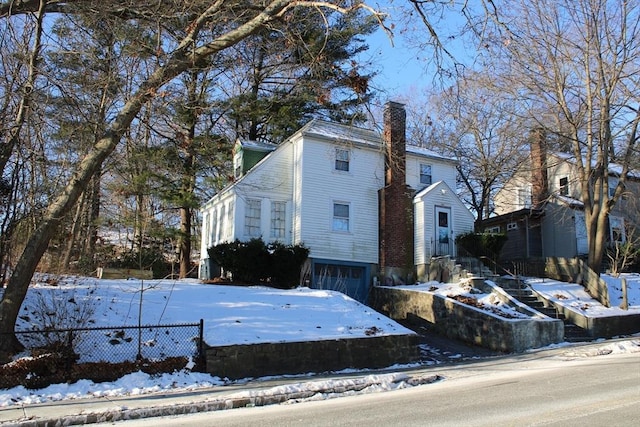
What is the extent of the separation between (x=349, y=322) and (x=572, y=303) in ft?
29.5

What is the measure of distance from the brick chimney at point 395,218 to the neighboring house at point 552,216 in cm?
692

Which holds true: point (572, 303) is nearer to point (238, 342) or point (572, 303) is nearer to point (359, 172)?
point (359, 172)

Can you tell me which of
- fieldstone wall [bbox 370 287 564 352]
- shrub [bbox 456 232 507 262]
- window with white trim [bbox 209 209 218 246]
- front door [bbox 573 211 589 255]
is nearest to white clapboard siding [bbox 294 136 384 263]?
fieldstone wall [bbox 370 287 564 352]

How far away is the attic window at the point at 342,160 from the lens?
913 inches

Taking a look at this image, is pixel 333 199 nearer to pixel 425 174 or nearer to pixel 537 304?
pixel 425 174

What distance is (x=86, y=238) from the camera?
25859 millimetres

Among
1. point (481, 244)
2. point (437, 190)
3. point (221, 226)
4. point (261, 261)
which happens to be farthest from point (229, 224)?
point (481, 244)

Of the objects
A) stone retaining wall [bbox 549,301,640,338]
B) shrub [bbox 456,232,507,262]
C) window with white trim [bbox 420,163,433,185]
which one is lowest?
stone retaining wall [bbox 549,301,640,338]

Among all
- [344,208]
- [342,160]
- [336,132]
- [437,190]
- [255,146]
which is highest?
[336,132]

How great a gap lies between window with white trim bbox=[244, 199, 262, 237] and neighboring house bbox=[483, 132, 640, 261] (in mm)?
13269

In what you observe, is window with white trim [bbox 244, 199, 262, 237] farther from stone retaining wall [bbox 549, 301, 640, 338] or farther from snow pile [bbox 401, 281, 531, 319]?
stone retaining wall [bbox 549, 301, 640, 338]

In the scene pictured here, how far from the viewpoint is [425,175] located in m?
25.4

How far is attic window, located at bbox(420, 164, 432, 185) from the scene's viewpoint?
996 inches

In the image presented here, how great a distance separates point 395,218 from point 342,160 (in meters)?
3.38
